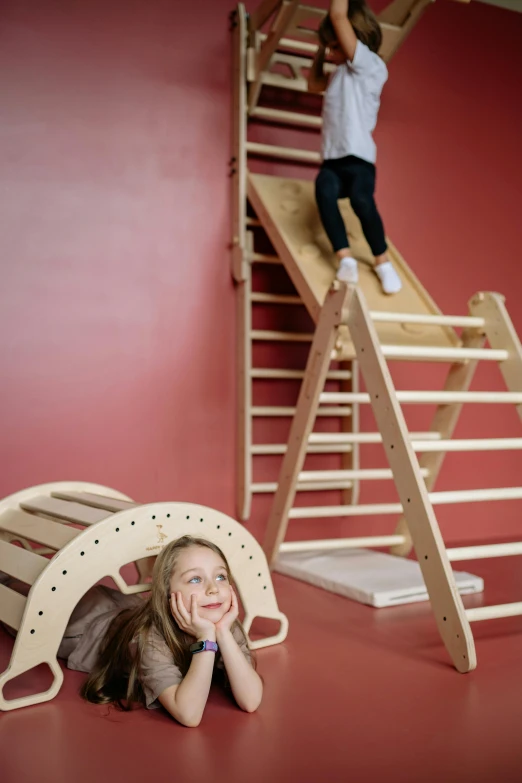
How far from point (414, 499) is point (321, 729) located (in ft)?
2.20

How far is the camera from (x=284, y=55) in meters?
3.04

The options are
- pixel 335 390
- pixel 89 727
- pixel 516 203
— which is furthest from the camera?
pixel 516 203

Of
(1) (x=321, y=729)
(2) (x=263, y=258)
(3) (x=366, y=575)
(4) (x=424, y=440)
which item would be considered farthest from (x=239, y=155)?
(1) (x=321, y=729)

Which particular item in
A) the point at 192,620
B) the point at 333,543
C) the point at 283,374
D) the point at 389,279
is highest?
the point at 389,279

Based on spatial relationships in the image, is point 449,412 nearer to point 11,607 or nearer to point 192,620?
point 192,620

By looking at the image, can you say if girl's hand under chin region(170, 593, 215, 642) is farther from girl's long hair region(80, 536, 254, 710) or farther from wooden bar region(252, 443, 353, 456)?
Result: wooden bar region(252, 443, 353, 456)

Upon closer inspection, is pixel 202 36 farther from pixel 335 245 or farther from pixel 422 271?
pixel 422 271

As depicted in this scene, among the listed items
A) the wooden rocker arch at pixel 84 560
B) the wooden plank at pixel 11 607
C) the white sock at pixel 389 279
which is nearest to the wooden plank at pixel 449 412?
the white sock at pixel 389 279

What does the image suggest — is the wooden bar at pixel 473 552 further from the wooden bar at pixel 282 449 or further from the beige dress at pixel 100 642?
the wooden bar at pixel 282 449

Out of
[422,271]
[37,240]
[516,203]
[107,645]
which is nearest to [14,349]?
[37,240]

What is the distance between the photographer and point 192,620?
139cm

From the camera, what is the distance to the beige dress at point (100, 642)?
141 cm

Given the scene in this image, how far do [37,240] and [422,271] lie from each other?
1.70m

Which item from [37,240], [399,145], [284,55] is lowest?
[37,240]
